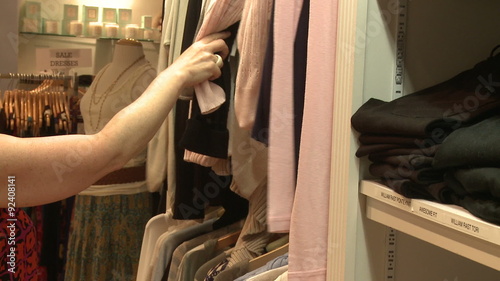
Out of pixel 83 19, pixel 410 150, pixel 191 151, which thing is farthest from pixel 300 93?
pixel 83 19

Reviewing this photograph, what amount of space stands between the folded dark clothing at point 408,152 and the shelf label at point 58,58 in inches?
78.3

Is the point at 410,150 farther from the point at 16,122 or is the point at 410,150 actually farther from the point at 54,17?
the point at 54,17

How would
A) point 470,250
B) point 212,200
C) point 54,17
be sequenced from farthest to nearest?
1. point 54,17
2. point 212,200
3. point 470,250

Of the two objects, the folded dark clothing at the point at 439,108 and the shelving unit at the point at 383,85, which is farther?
the shelving unit at the point at 383,85

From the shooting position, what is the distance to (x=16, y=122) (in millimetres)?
2201

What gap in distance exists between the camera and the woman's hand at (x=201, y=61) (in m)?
1.18

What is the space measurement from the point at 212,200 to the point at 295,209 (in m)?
0.79

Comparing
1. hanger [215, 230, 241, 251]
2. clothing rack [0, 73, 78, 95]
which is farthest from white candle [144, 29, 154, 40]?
hanger [215, 230, 241, 251]

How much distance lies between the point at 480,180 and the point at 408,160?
0.12 metres

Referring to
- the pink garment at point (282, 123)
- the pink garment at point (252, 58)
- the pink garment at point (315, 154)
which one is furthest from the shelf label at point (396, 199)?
the pink garment at point (252, 58)

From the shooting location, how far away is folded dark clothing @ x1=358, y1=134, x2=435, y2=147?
28.0 inches

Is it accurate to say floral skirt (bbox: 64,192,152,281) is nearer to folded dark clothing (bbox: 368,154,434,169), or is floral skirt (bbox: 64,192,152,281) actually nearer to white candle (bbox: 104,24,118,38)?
white candle (bbox: 104,24,118,38)

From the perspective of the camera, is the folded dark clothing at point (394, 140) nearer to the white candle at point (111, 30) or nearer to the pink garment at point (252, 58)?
the pink garment at point (252, 58)

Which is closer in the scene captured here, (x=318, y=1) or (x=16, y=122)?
(x=318, y=1)
